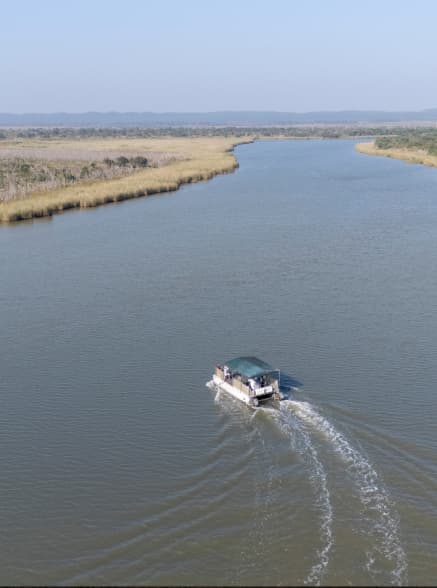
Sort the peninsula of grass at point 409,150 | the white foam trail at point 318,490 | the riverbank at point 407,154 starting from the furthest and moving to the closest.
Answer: the peninsula of grass at point 409,150 → the riverbank at point 407,154 → the white foam trail at point 318,490

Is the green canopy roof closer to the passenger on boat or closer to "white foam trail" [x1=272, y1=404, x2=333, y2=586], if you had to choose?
the passenger on boat

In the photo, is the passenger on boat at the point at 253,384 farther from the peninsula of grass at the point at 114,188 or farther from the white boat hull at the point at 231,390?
the peninsula of grass at the point at 114,188

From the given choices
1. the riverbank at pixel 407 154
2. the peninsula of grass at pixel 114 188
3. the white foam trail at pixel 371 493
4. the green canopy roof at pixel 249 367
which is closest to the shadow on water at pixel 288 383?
the green canopy roof at pixel 249 367

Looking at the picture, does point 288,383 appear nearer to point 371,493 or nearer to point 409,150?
point 371,493

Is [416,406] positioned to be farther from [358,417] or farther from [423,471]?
[423,471]

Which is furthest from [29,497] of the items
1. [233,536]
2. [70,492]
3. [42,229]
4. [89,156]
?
[89,156]

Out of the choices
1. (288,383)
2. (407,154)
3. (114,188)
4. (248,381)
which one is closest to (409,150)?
(407,154)
